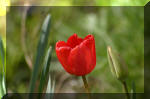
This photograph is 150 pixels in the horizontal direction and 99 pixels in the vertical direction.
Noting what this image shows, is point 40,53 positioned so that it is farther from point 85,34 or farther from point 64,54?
point 85,34

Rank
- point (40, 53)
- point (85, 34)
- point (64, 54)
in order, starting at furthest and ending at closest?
point (85, 34)
point (40, 53)
point (64, 54)

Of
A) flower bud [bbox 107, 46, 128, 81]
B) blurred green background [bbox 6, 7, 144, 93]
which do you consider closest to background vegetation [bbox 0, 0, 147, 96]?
blurred green background [bbox 6, 7, 144, 93]

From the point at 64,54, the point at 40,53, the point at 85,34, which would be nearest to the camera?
the point at 64,54

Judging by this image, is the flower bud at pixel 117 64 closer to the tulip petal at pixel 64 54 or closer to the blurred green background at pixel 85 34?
the tulip petal at pixel 64 54

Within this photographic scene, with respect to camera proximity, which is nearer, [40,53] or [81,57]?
[81,57]

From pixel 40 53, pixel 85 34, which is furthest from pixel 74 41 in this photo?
pixel 85 34

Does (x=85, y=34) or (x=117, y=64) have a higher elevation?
(x=85, y=34)

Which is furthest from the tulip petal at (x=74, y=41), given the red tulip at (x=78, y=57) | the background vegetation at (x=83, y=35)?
the background vegetation at (x=83, y=35)
